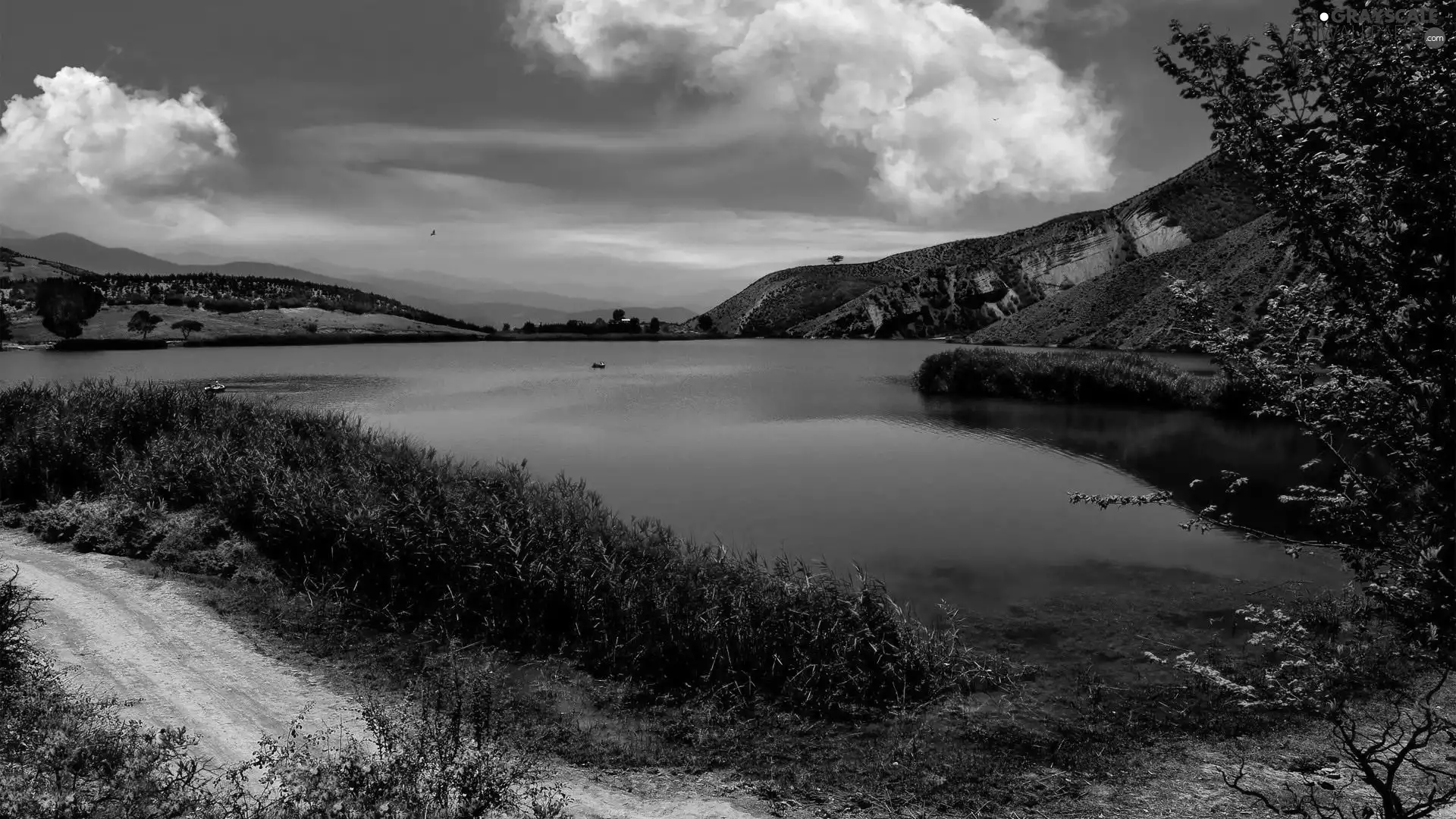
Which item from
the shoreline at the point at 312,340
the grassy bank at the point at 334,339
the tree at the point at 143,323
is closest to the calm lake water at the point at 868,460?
the shoreline at the point at 312,340

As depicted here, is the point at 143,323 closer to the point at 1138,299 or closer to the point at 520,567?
the point at 520,567

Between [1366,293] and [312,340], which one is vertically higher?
[1366,293]

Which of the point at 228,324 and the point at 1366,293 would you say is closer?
the point at 1366,293

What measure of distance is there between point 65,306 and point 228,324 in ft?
61.0

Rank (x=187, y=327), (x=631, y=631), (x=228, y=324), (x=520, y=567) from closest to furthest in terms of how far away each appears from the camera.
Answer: (x=631, y=631)
(x=520, y=567)
(x=187, y=327)
(x=228, y=324)

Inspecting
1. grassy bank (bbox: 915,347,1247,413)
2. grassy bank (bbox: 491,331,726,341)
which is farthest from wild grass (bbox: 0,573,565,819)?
grassy bank (bbox: 491,331,726,341)

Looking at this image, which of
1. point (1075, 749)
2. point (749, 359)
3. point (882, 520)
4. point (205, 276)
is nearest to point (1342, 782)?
point (1075, 749)

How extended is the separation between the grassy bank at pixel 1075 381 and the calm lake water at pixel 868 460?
2.52m

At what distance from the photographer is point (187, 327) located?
90375 millimetres

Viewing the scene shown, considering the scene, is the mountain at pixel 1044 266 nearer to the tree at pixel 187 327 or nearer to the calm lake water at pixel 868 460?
the calm lake water at pixel 868 460

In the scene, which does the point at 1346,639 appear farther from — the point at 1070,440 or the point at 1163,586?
the point at 1070,440

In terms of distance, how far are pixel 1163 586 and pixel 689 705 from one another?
10100 mm

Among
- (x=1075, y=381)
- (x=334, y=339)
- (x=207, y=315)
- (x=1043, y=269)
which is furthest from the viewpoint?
(x=1043, y=269)

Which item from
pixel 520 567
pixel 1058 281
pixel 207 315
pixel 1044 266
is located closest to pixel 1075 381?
pixel 520 567
